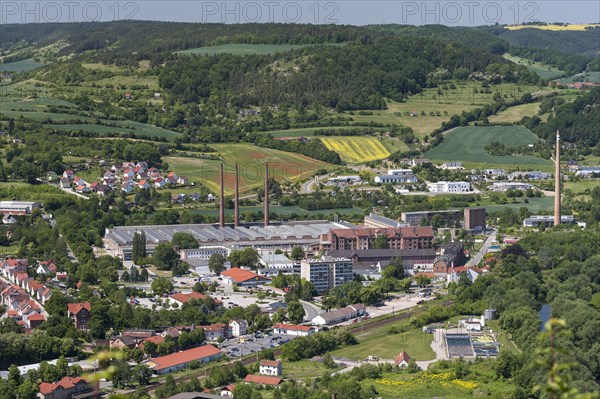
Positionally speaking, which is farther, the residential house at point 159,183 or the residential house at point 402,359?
the residential house at point 159,183

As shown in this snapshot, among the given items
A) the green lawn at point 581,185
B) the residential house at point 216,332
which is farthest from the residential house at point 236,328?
the green lawn at point 581,185

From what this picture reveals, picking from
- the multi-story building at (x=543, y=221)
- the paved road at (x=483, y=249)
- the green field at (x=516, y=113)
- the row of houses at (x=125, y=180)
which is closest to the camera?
the paved road at (x=483, y=249)

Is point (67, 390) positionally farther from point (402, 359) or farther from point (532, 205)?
point (532, 205)

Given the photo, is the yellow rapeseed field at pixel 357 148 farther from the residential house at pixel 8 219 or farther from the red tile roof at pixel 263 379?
the red tile roof at pixel 263 379

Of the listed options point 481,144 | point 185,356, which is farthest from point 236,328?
point 481,144

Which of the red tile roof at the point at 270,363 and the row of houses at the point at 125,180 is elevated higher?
the row of houses at the point at 125,180

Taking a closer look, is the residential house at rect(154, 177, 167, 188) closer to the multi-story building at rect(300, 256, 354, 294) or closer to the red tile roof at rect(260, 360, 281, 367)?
the multi-story building at rect(300, 256, 354, 294)
